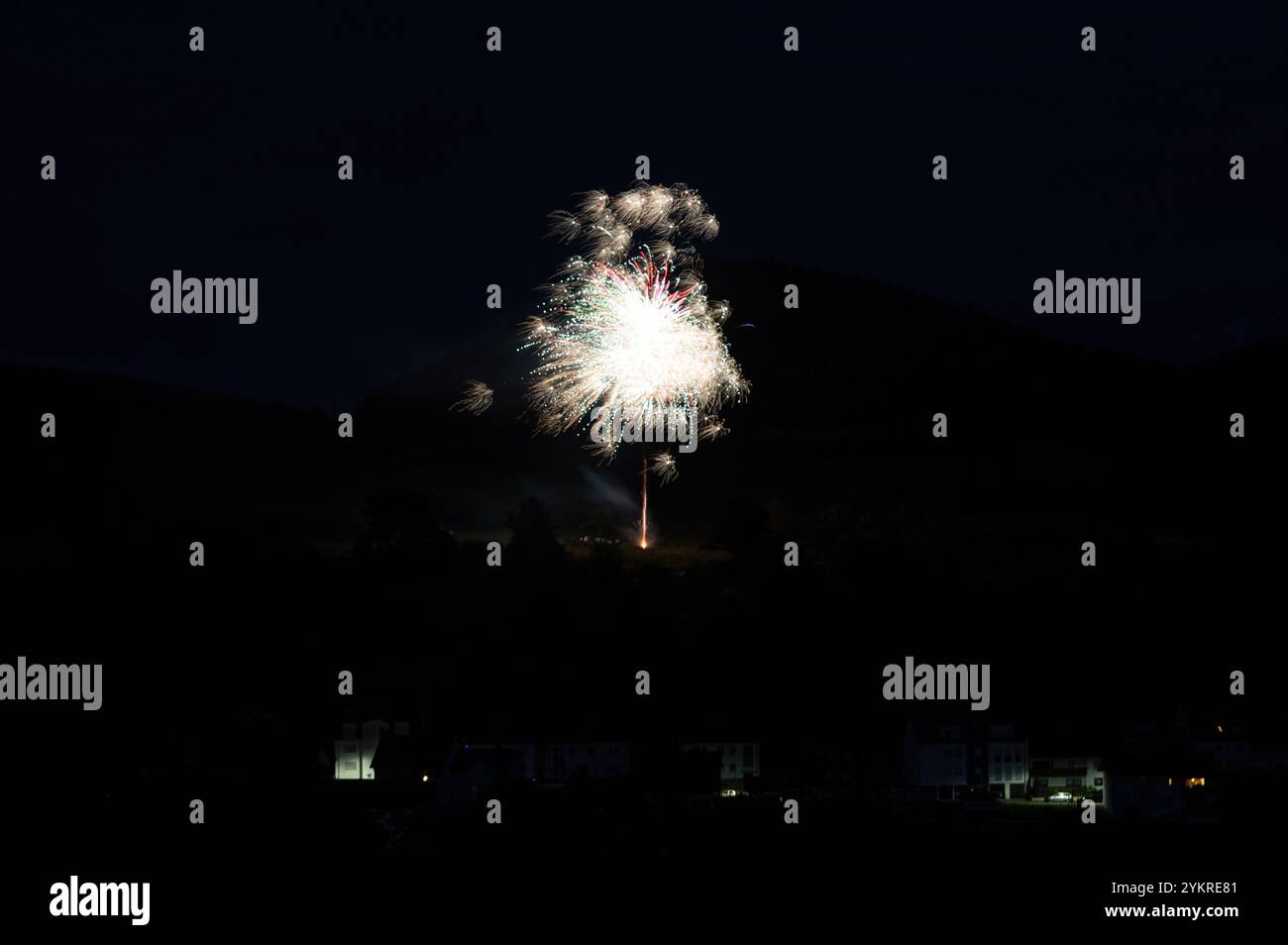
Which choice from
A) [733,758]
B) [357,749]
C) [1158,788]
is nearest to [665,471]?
[733,758]

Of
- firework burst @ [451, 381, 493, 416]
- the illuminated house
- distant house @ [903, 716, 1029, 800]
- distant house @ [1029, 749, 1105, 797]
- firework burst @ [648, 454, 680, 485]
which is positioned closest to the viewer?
distant house @ [903, 716, 1029, 800]

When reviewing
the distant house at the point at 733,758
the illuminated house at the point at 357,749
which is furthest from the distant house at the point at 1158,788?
the illuminated house at the point at 357,749

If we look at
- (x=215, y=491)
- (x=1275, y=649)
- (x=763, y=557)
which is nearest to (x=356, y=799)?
(x=763, y=557)

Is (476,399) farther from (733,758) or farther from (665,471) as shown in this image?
(733,758)

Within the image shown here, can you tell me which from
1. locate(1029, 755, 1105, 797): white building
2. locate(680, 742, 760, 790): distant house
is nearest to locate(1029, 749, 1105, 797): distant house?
locate(1029, 755, 1105, 797): white building

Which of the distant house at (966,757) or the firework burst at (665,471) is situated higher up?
the firework burst at (665,471)

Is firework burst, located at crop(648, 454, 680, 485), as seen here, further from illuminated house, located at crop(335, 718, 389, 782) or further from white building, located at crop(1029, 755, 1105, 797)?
white building, located at crop(1029, 755, 1105, 797)

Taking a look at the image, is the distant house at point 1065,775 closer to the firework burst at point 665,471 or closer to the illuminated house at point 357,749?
the illuminated house at point 357,749

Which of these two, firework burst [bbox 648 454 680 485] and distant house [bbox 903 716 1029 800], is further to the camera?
firework burst [bbox 648 454 680 485]
